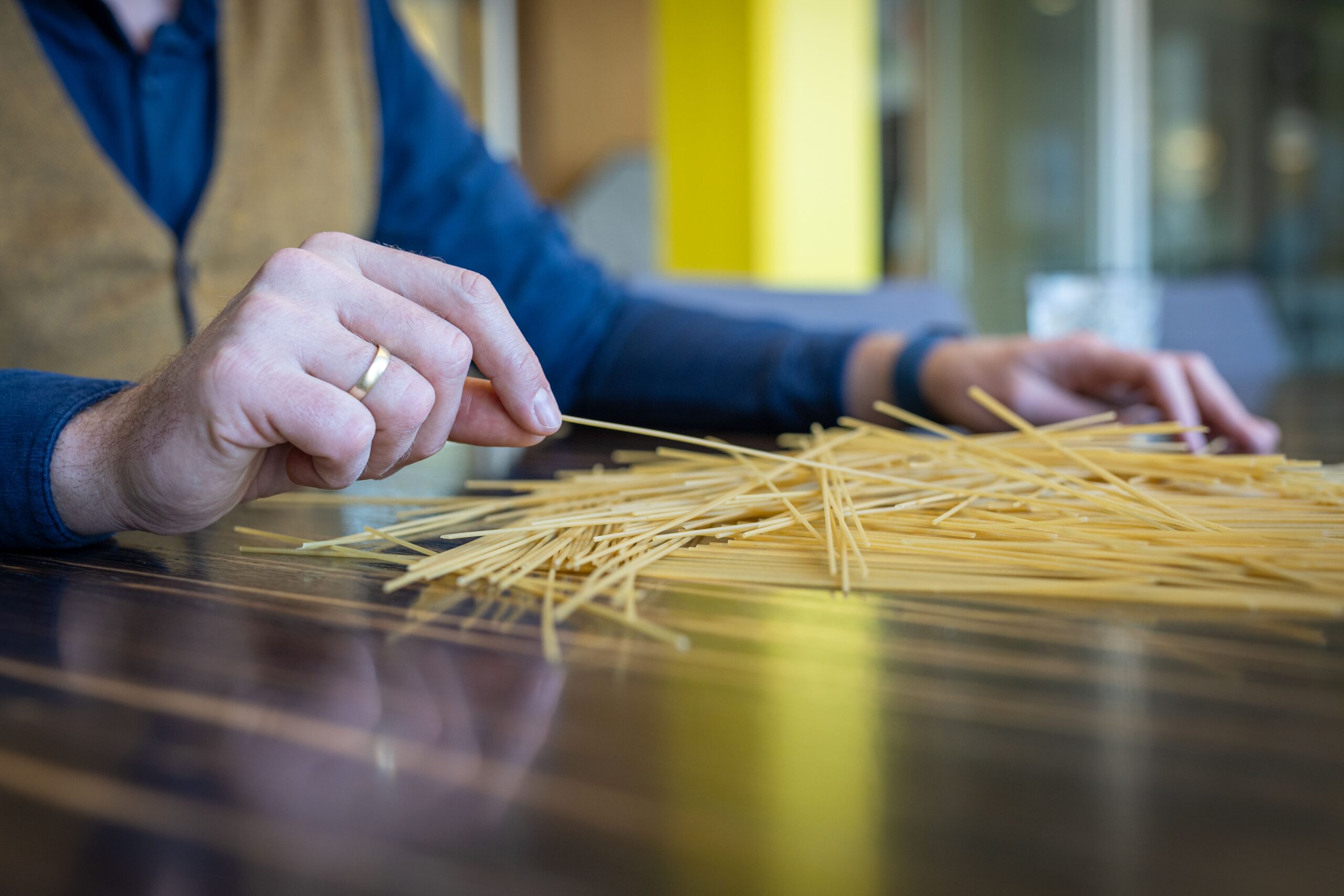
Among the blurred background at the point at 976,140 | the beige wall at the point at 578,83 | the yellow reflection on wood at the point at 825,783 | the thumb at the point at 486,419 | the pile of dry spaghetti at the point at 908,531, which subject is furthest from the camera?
the beige wall at the point at 578,83

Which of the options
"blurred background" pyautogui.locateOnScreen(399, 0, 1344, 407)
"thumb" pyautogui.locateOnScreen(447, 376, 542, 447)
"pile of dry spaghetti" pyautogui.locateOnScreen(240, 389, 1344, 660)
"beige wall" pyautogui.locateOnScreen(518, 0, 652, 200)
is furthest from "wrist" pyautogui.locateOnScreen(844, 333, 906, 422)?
"beige wall" pyautogui.locateOnScreen(518, 0, 652, 200)

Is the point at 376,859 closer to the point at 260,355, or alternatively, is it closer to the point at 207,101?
the point at 260,355

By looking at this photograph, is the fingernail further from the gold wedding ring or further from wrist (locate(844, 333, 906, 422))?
wrist (locate(844, 333, 906, 422))

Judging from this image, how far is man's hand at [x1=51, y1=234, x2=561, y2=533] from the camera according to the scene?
324mm

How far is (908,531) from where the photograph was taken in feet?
1.18

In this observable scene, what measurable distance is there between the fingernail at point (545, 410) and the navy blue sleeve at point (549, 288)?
0.52 metres

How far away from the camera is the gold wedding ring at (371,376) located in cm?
34

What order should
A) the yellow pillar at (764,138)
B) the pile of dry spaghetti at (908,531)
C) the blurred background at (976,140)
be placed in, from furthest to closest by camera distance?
the blurred background at (976,140) < the yellow pillar at (764,138) < the pile of dry spaghetti at (908,531)

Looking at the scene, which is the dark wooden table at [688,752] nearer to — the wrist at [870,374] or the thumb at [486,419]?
the thumb at [486,419]

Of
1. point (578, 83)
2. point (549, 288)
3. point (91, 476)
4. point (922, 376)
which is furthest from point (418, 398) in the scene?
point (578, 83)

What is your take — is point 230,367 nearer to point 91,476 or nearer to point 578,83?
point 91,476

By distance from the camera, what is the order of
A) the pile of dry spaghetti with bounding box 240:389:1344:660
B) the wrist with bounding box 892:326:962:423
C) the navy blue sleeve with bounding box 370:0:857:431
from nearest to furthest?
the pile of dry spaghetti with bounding box 240:389:1344:660, the wrist with bounding box 892:326:962:423, the navy blue sleeve with bounding box 370:0:857:431

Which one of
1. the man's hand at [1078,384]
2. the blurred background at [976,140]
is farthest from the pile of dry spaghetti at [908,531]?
the blurred background at [976,140]

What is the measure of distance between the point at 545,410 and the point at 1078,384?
50 centimetres
